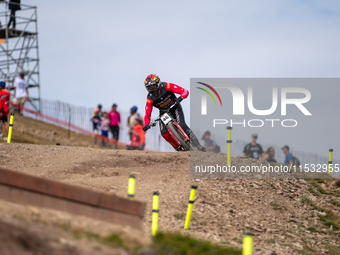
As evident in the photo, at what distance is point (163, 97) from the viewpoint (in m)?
12.5

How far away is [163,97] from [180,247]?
691cm

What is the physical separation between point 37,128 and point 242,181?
53.1ft

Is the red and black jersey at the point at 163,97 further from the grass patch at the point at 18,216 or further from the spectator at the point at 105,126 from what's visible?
the spectator at the point at 105,126

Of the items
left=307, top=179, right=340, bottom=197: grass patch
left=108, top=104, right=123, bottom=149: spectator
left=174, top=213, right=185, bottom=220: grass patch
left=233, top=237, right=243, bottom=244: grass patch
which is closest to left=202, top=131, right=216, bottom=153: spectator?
left=307, top=179, right=340, bottom=197: grass patch

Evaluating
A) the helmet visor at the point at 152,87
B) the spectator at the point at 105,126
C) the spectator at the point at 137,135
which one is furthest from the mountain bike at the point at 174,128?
the spectator at the point at 105,126

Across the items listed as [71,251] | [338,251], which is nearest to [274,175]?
[338,251]

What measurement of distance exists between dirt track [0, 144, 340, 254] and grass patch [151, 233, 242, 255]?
1320mm

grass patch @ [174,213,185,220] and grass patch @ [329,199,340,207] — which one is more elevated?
grass patch @ [174,213,185,220]

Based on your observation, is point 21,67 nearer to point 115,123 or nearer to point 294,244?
point 115,123

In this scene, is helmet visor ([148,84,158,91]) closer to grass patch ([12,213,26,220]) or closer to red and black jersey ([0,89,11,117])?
red and black jersey ([0,89,11,117])

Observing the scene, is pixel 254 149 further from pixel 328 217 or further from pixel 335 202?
pixel 328 217

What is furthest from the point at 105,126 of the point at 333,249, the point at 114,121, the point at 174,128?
the point at 333,249

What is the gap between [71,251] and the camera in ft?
16.0

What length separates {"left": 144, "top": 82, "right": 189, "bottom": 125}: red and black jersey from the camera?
12.5m
